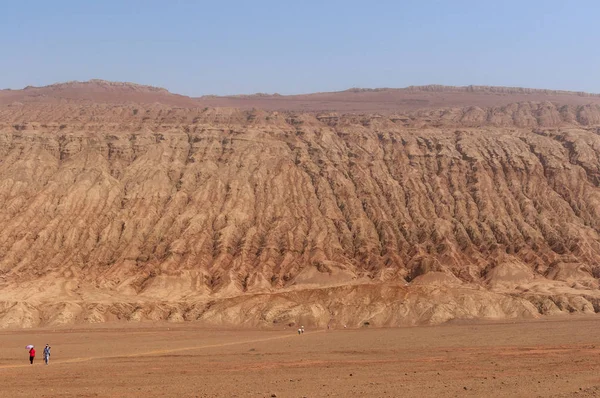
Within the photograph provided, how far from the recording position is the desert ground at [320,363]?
35062mm

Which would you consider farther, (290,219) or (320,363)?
(290,219)

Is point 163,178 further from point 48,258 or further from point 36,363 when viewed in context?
point 36,363

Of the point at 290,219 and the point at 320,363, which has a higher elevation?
the point at 320,363

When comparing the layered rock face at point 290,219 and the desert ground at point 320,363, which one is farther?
the layered rock face at point 290,219

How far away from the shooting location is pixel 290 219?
112062 mm

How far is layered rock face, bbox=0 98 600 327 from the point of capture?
86625 mm

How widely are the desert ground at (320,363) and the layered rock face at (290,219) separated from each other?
1230cm

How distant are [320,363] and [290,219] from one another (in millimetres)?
66724

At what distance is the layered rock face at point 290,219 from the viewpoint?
86625mm

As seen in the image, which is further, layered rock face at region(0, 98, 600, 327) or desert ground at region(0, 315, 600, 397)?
layered rock face at region(0, 98, 600, 327)

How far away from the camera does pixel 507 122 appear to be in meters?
161

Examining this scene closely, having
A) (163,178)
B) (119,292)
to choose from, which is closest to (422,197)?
(163,178)

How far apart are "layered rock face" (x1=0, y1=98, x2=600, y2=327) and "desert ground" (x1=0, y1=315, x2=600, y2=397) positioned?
1230 cm

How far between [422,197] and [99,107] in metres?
71.2
